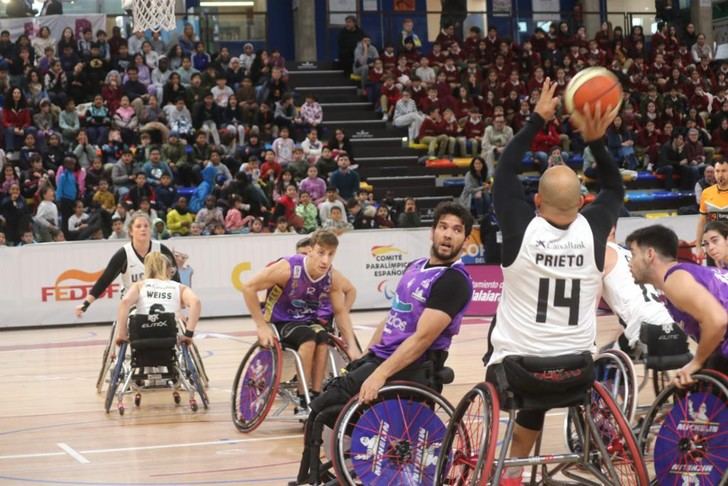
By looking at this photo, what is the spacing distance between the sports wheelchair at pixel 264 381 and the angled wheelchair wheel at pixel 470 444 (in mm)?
2493

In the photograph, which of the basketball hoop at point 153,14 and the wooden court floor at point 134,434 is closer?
the wooden court floor at point 134,434

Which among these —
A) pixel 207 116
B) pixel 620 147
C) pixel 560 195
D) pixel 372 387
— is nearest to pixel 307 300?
pixel 372 387

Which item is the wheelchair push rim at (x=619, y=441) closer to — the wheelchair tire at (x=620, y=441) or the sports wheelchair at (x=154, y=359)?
the wheelchair tire at (x=620, y=441)

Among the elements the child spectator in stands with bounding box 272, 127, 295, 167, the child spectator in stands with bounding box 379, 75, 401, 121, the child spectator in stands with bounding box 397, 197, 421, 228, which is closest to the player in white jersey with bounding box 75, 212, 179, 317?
the child spectator in stands with bounding box 397, 197, 421, 228

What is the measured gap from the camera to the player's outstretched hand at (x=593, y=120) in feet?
15.4

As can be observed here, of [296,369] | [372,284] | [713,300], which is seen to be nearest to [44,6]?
[372,284]

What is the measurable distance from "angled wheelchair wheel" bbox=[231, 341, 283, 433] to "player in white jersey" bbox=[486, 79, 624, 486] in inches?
125

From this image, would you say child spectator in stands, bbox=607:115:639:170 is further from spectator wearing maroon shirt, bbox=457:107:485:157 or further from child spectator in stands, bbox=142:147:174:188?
child spectator in stands, bbox=142:147:174:188

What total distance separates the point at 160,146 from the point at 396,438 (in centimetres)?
1423

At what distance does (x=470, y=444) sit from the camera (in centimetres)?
503

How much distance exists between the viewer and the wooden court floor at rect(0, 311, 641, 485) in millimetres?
6816

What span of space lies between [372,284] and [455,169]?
5221mm

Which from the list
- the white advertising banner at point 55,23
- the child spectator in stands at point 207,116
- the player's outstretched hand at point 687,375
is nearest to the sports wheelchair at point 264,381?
the player's outstretched hand at point 687,375

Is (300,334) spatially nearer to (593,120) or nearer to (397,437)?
(397,437)
